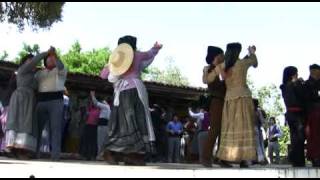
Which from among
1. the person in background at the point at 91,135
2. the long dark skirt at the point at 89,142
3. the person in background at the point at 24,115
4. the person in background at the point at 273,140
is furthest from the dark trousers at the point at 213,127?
the person in background at the point at 273,140

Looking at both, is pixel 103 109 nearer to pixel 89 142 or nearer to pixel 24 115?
pixel 89 142

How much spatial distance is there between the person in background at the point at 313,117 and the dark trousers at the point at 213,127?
4.23 feet

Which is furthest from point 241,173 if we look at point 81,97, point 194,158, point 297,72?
point 81,97

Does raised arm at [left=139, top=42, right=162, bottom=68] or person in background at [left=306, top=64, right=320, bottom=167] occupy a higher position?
raised arm at [left=139, top=42, right=162, bottom=68]

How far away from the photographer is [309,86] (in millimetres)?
7969

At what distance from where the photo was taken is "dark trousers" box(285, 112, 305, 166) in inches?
311

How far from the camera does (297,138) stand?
7949 mm

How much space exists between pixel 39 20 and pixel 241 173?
8180 millimetres

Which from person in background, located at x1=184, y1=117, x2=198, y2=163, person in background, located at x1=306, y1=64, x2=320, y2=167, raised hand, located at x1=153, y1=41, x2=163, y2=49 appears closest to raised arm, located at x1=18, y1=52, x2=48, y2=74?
raised hand, located at x1=153, y1=41, x2=163, y2=49

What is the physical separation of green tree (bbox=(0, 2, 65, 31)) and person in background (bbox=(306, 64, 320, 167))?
647 cm

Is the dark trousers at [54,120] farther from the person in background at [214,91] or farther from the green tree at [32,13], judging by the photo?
the green tree at [32,13]

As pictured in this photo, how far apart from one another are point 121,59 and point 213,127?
1585 mm

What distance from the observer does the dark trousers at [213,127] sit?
7492 millimetres

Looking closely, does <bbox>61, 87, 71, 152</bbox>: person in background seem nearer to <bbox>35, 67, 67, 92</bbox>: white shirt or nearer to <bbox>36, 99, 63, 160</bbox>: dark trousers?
<bbox>35, 67, 67, 92</bbox>: white shirt
